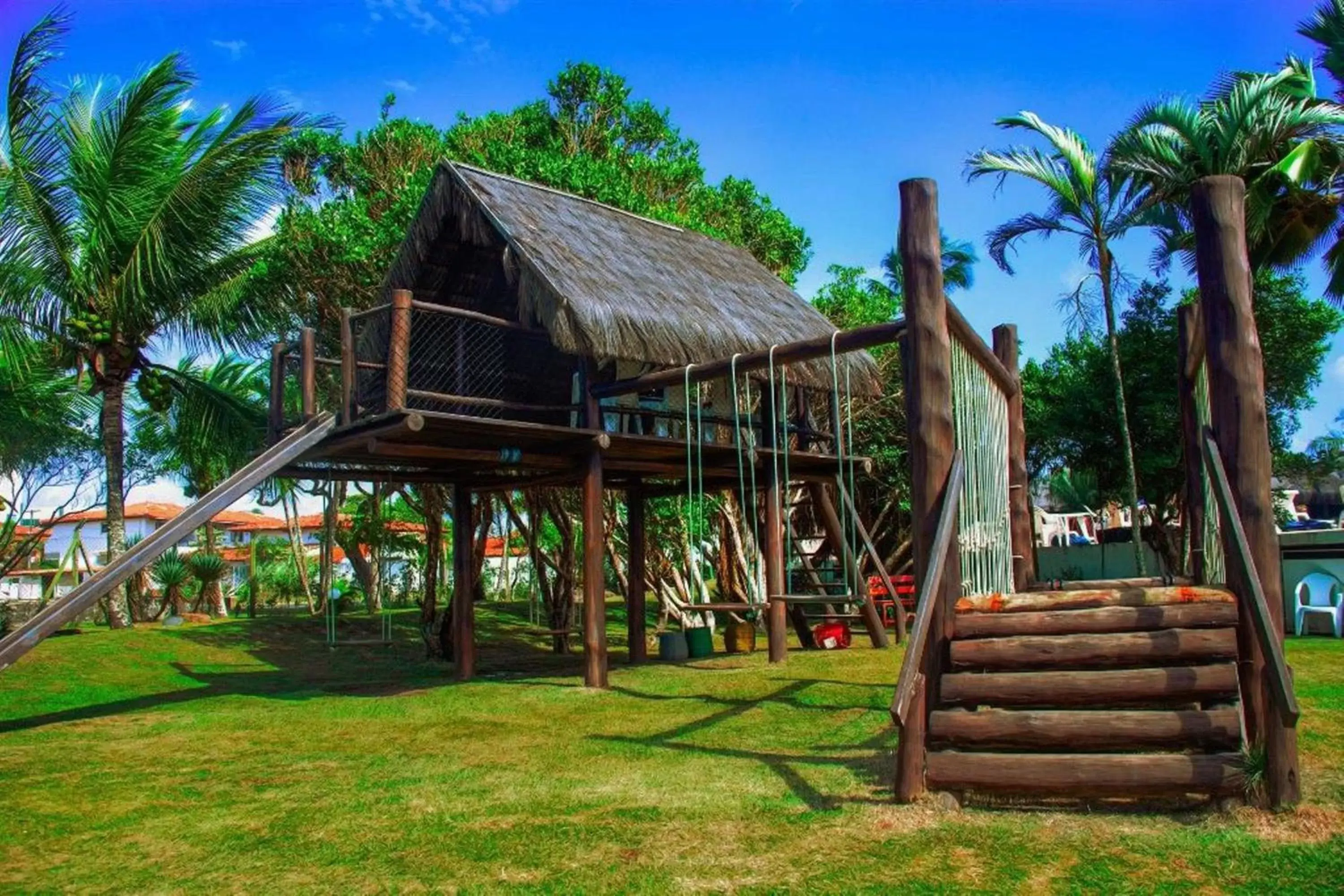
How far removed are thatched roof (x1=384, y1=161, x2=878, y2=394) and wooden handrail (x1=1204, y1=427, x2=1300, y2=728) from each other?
6150 mm

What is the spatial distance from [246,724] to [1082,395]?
17.2 meters

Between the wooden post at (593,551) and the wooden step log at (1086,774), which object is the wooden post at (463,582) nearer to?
the wooden post at (593,551)

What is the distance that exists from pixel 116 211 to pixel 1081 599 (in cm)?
1462

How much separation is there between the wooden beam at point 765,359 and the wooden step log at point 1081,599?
1794mm

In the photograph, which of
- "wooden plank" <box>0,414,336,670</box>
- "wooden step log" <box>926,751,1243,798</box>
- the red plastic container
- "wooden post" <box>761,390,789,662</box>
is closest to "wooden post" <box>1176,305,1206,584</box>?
"wooden step log" <box>926,751,1243,798</box>

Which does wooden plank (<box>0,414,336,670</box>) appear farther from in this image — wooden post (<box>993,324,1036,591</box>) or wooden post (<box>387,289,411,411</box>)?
wooden post (<box>993,324,1036,591</box>)

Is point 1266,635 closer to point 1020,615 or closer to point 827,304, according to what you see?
point 1020,615

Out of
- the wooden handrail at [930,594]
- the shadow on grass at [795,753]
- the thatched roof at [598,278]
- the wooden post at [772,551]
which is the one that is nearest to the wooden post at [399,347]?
the thatched roof at [598,278]

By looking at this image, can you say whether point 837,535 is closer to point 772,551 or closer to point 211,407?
point 772,551

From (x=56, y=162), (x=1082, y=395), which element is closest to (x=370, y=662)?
(x=56, y=162)

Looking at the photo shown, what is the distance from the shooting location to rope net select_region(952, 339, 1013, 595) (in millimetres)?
6484

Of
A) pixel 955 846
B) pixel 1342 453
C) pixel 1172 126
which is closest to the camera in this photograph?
pixel 955 846

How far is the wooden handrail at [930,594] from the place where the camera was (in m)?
5.24

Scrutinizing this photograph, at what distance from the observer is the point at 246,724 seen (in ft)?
30.3
